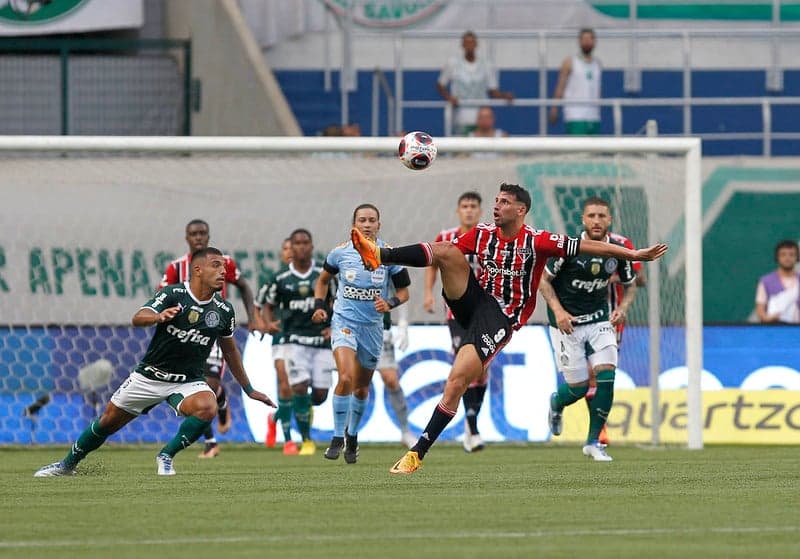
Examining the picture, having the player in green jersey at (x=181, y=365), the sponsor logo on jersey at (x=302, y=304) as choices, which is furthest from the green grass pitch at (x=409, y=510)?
the sponsor logo on jersey at (x=302, y=304)

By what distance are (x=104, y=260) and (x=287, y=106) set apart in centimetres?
436

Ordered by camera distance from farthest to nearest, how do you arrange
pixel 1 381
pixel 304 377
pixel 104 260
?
pixel 104 260 < pixel 1 381 < pixel 304 377

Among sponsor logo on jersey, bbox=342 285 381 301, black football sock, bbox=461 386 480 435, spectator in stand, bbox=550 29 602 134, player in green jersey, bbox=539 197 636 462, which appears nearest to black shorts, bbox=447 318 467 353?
black football sock, bbox=461 386 480 435

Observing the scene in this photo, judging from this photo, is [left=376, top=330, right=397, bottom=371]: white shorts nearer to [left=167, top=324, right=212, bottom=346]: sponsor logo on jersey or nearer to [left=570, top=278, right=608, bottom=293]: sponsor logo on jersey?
[left=570, top=278, right=608, bottom=293]: sponsor logo on jersey

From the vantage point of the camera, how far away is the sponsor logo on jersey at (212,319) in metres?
11.3

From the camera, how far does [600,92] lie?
23219mm

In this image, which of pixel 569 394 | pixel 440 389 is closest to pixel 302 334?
pixel 440 389

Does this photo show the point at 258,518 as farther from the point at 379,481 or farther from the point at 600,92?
the point at 600,92

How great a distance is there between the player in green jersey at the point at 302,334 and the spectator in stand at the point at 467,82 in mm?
6075

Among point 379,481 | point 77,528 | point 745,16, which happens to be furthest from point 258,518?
point 745,16

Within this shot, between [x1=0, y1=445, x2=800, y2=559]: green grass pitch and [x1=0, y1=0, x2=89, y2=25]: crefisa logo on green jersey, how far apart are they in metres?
10.00

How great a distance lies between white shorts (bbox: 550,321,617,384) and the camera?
45.8 ft

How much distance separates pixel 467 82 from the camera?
21422mm

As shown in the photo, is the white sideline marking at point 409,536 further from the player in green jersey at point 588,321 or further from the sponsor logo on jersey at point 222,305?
the player in green jersey at point 588,321
